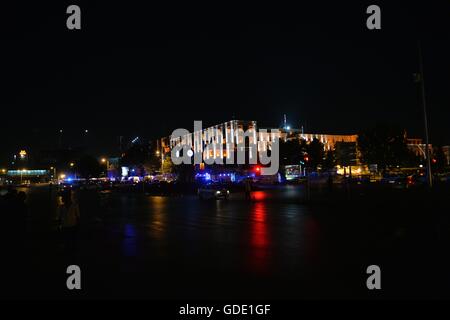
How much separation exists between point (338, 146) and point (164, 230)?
566 inches

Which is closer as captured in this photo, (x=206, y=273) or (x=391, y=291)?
(x=391, y=291)

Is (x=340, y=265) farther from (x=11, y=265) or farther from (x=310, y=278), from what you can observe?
(x=11, y=265)

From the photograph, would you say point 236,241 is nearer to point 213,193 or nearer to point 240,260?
point 240,260

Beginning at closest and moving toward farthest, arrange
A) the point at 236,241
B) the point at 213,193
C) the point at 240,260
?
the point at 240,260
the point at 236,241
the point at 213,193

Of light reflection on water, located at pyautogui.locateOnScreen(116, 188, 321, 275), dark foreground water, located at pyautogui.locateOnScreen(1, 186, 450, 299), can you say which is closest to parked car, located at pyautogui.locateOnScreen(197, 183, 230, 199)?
light reflection on water, located at pyautogui.locateOnScreen(116, 188, 321, 275)

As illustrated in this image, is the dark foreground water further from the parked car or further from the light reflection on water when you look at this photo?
the parked car

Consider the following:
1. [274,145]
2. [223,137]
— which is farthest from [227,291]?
[223,137]

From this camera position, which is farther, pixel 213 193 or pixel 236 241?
pixel 213 193

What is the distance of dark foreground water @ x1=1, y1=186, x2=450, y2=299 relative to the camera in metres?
7.34

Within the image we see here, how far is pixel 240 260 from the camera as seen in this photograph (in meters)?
9.69

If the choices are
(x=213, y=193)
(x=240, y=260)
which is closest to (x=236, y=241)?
(x=240, y=260)

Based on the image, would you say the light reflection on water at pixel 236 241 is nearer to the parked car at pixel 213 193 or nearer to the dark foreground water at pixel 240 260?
the dark foreground water at pixel 240 260
